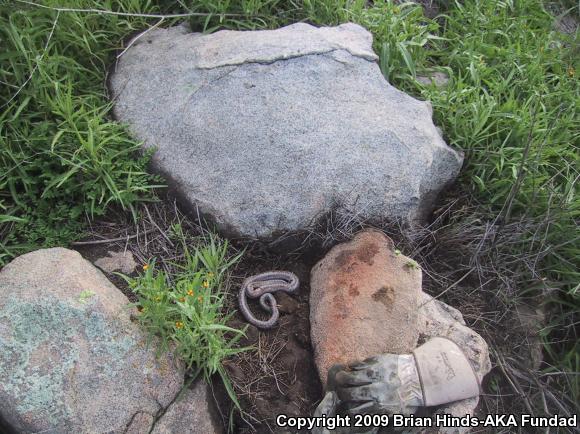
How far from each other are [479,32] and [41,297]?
3.53 metres

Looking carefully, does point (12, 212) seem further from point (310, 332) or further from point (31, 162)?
point (310, 332)

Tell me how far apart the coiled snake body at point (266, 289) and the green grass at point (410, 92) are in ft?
2.82

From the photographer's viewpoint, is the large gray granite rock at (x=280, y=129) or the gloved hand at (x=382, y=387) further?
the large gray granite rock at (x=280, y=129)

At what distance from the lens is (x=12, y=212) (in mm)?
3352

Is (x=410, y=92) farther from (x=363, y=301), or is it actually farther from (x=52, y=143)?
(x=52, y=143)

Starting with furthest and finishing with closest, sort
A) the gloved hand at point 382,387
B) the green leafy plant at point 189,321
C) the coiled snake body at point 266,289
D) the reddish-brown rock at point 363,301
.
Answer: the coiled snake body at point 266,289
the reddish-brown rock at point 363,301
the green leafy plant at point 189,321
the gloved hand at point 382,387

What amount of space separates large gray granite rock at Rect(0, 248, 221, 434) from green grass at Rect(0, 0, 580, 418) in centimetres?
48

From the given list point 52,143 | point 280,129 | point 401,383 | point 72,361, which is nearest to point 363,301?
point 401,383

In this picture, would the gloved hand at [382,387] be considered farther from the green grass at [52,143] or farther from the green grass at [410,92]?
the green grass at [52,143]

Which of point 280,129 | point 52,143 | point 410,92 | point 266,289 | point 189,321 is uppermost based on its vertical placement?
point 52,143

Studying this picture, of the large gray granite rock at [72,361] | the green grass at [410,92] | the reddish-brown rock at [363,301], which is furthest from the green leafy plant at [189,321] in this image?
the green grass at [410,92]

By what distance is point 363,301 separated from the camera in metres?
3.13

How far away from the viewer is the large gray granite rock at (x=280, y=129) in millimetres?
3420

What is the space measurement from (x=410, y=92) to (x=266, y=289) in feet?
5.91
